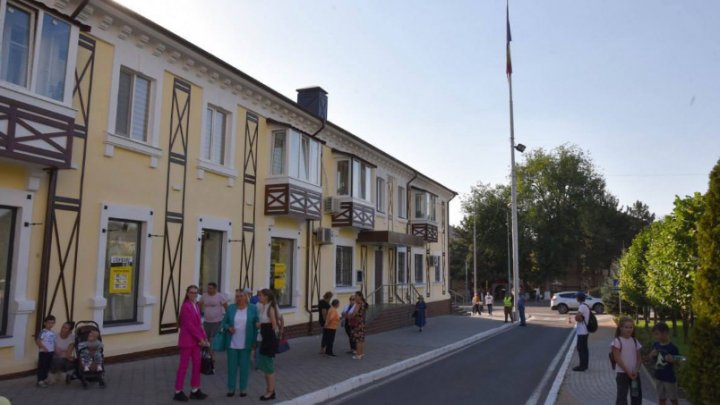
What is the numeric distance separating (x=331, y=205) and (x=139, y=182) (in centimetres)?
867

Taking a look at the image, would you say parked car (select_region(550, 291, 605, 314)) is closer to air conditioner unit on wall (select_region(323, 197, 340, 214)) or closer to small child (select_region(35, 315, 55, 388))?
air conditioner unit on wall (select_region(323, 197, 340, 214))

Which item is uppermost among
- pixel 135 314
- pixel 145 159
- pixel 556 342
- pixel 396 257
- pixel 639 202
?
pixel 639 202

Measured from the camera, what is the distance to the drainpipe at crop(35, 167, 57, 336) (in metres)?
9.22

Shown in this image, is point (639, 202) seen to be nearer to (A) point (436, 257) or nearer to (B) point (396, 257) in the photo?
(A) point (436, 257)

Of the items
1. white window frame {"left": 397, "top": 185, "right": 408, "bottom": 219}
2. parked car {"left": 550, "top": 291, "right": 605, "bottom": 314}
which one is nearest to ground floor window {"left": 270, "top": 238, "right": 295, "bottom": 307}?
white window frame {"left": 397, "top": 185, "right": 408, "bottom": 219}

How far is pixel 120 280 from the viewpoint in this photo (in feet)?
36.1

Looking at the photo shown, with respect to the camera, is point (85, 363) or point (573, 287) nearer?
point (85, 363)

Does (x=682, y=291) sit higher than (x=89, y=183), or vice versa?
(x=89, y=183)

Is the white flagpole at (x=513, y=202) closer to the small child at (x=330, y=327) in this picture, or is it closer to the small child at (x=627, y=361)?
the small child at (x=330, y=327)

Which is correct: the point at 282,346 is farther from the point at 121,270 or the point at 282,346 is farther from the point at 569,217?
the point at 569,217

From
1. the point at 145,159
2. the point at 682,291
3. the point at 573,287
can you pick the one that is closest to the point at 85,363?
the point at 145,159

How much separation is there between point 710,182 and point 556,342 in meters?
13.3

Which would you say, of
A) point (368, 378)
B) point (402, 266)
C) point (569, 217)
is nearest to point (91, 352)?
point (368, 378)

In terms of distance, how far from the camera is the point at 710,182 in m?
7.27
